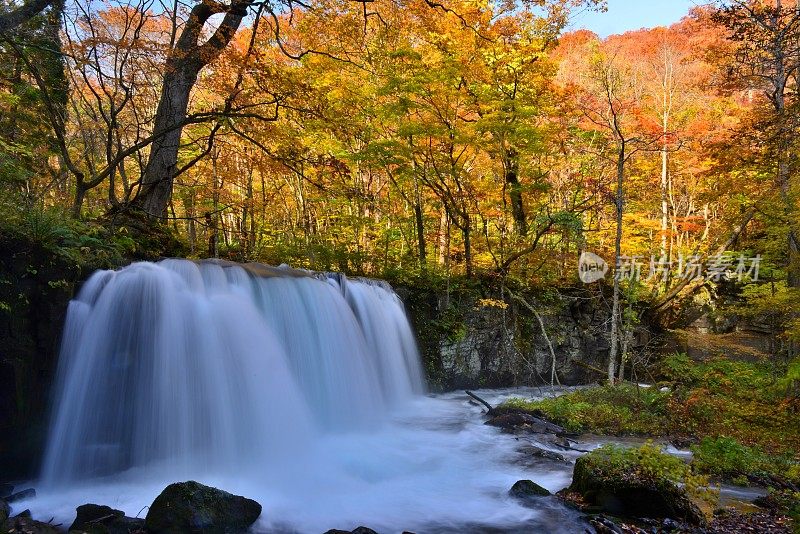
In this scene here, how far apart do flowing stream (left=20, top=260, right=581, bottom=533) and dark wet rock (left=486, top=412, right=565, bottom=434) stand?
35cm

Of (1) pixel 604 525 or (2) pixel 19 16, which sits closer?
(1) pixel 604 525

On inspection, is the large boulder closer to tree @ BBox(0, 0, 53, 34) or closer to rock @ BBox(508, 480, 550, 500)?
rock @ BBox(508, 480, 550, 500)

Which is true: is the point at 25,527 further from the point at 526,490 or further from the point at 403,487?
the point at 526,490

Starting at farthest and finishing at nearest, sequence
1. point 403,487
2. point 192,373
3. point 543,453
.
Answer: point 543,453
point 192,373
point 403,487

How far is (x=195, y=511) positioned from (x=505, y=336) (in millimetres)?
9964

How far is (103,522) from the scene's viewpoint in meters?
3.96

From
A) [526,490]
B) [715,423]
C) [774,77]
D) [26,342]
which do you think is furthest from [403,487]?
[774,77]

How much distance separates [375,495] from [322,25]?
27.2 feet

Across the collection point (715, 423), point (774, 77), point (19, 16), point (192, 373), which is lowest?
point (715, 423)

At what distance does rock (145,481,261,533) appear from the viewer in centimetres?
392

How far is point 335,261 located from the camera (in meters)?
12.9

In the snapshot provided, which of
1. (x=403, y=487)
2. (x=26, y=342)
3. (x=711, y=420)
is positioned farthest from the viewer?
(x=711, y=420)

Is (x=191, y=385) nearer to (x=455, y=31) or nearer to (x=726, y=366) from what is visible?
(x=455, y=31)

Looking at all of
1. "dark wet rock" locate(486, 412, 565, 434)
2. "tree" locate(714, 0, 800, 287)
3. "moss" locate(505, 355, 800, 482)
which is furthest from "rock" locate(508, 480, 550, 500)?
"tree" locate(714, 0, 800, 287)
